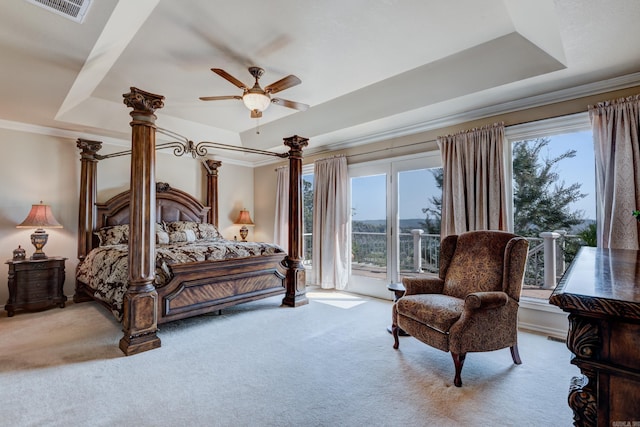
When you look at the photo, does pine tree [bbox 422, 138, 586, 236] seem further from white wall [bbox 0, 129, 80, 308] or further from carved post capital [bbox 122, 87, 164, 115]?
white wall [bbox 0, 129, 80, 308]

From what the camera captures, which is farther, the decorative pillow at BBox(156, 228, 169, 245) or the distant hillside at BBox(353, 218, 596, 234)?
the decorative pillow at BBox(156, 228, 169, 245)

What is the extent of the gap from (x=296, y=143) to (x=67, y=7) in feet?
9.08

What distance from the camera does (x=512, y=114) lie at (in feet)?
11.6

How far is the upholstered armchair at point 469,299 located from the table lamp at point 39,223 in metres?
4.47

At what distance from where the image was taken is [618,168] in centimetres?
281

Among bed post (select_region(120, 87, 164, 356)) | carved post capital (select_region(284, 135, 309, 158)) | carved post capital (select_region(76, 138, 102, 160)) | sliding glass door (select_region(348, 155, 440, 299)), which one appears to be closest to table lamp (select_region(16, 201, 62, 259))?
carved post capital (select_region(76, 138, 102, 160))

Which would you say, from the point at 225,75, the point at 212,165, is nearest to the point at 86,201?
the point at 212,165

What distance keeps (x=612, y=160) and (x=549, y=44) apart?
1311 millimetres

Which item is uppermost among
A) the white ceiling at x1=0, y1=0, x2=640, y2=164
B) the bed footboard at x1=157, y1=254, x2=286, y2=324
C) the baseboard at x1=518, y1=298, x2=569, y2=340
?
the white ceiling at x1=0, y1=0, x2=640, y2=164

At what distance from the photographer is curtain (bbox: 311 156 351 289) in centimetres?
511

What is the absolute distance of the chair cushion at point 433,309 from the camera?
2.37 metres

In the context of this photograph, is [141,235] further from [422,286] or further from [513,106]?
[513,106]

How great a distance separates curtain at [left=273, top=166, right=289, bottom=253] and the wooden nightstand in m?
3.36

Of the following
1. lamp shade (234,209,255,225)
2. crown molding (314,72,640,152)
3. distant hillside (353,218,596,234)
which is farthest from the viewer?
lamp shade (234,209,255,225)
